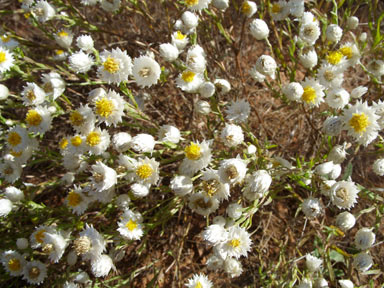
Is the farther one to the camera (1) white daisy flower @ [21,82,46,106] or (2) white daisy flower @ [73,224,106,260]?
(1) white daisy flower @ [21,82,46,106]

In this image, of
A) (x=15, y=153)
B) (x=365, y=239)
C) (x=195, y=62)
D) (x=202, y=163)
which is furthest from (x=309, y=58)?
(x=15, y=153)

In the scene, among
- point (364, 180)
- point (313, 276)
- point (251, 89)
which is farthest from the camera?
point (251, 89)

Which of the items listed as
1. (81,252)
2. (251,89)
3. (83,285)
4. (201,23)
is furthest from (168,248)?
(201,23)

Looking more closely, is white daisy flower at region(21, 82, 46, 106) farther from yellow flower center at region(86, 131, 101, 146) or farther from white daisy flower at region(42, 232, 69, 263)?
white daisy flower at region(42, 232, 69, 263)

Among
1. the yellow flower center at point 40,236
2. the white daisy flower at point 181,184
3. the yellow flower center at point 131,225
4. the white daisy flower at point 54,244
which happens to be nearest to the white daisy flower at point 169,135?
the white daisy flower at point 181,184

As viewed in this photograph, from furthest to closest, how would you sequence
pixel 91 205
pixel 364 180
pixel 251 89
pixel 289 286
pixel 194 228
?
pixel 251 89
pixel 194 228
pixel 364 180
pixel 91 205
pixel 289 286

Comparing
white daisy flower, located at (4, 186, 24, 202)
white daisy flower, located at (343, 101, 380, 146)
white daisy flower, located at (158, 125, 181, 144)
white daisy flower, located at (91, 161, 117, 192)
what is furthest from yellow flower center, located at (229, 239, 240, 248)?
white daisy flower, located at (4, 186, 24, 202)

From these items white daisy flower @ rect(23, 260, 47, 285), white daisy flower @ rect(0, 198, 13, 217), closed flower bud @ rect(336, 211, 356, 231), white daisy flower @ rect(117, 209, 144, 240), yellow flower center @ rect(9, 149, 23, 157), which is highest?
closed flower bud @ rect(336, 211, 356, 231)

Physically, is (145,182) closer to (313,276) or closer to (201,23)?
(313,276)
